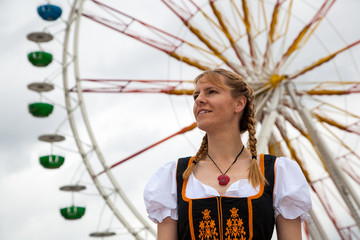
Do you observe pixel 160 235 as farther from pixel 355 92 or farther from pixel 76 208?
pixel 76 208

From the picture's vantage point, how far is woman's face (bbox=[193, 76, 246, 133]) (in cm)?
256

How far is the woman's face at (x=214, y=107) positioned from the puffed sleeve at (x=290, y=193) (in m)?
0.30

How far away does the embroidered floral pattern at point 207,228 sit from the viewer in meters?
2.38

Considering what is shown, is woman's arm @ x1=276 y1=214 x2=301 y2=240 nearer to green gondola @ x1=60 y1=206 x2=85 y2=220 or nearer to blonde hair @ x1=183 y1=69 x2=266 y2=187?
blonde hair @ x1=183 y1=69 x2=266 y2=187

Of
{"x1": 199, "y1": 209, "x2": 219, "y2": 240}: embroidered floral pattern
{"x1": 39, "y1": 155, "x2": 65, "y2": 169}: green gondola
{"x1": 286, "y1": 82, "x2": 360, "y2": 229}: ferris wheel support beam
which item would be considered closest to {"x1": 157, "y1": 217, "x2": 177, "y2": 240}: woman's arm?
{"x1": 199, "y1": 209, "x2": 219, "y2": 240}: embroidered floral pattern

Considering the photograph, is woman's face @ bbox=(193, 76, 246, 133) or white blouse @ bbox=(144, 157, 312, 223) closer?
white blouse @ bbox=(144, 157, 312, 223)

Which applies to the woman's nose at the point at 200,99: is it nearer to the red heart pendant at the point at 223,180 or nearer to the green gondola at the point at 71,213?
the red heart pendant at the point at 223,180

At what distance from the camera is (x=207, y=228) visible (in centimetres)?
238

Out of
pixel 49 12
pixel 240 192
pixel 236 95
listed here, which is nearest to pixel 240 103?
pixel 236 95

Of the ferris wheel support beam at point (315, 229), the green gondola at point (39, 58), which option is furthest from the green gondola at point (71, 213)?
the ferris wheel support beam at point (315, 229)

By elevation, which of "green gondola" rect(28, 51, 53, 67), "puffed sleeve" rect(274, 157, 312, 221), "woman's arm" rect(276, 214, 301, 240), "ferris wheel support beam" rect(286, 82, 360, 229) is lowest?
"woman's arm" rect(276, 214, 301, 240)

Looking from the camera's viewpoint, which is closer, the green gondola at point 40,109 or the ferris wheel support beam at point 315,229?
the ferris wheel support beam at point 315,229

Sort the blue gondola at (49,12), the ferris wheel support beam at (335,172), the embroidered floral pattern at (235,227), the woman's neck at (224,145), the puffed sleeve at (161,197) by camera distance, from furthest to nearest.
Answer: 1. the blue gondola at (49,12)
2. the ferris wheel support beam at (335,172)
3. the woman's neck at (224,145)
4. the puffed sleeve at (161,197)
5. the embroidered floral pattern at (235,227)

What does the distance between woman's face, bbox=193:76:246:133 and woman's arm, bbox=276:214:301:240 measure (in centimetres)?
46
